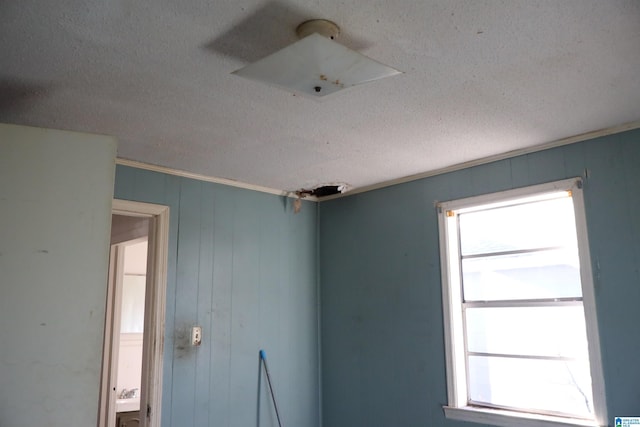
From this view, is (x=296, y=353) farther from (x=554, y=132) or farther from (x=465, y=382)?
(x=554, y=132)

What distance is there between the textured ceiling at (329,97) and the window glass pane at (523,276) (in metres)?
0.61

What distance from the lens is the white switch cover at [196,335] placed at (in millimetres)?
3264

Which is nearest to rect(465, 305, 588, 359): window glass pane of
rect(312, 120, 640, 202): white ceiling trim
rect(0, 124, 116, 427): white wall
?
rect(312, 120, 640, 202): white ceiling trim

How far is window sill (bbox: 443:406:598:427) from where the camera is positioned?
2.65 m

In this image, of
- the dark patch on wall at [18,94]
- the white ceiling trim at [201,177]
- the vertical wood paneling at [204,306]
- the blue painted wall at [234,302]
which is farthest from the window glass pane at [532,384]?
the dark patch on wall at [18,94]

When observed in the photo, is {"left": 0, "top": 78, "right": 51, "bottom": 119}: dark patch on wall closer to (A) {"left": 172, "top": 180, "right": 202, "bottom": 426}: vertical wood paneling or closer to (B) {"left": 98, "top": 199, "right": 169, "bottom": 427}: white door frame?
(B) {"left": 98, "top": 199, "right": 169, "bottom": 427}: white door frame

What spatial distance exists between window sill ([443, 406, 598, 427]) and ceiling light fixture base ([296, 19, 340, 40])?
214cm

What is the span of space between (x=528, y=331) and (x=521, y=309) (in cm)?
12

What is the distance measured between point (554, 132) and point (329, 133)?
1118mm

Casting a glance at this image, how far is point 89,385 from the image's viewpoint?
1896mm

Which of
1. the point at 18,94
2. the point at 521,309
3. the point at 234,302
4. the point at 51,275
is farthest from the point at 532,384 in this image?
the point at 18,94

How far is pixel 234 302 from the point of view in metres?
3.51

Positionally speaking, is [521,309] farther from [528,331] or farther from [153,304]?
[153,304]

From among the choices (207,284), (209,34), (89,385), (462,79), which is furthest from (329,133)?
(89,385)
